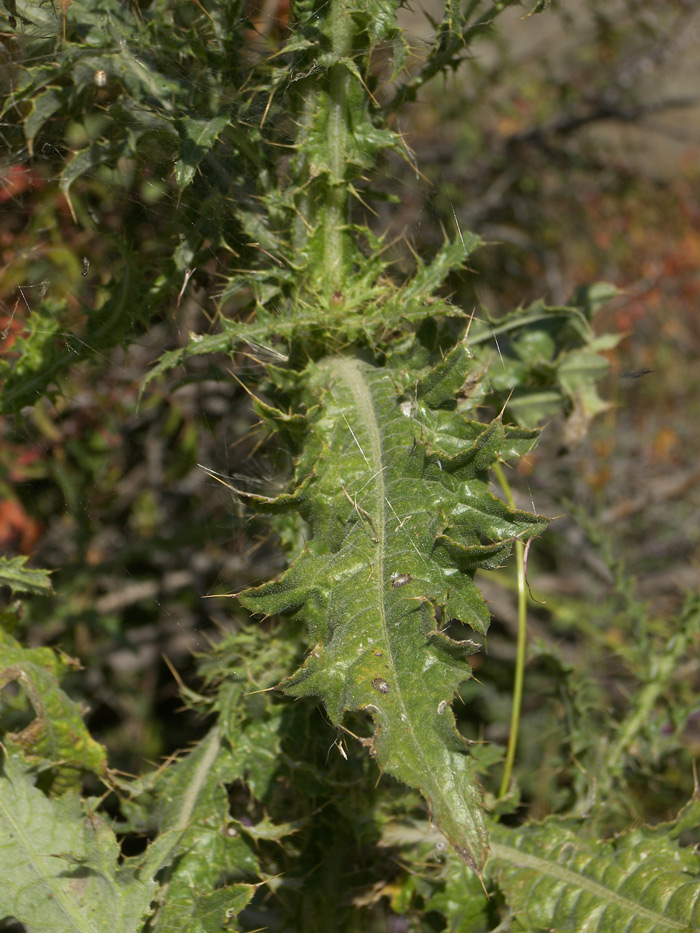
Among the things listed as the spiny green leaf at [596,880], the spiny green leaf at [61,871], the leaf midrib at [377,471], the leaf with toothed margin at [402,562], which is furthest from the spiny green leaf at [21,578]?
the spiny green leaf at [596,880]

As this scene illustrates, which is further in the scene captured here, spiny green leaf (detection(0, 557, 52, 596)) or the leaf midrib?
spiny green leaf (detection(0, 557, 52, 596))

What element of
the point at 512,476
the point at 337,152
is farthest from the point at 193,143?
the point at 512,476

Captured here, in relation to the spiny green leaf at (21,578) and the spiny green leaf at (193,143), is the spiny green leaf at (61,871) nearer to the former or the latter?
the spiny green leaf at (21,578)

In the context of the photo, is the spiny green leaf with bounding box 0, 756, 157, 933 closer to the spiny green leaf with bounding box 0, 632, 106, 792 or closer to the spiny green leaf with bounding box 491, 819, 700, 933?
the spiny green leaf with bounding box 0, 632, 106, 792

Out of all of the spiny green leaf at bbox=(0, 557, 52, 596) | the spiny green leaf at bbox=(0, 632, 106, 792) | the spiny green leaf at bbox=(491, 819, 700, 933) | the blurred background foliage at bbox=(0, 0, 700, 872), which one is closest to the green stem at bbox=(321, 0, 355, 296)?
the blurred background foliage at bbox=(0, 0, 700, 872)

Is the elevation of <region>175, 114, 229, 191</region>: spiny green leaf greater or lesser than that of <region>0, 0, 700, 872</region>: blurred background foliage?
greater

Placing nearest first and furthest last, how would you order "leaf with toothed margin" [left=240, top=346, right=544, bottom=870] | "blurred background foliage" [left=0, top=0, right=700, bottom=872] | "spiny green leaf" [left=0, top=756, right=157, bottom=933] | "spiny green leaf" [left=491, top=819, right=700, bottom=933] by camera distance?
"leaf with toothed margin" [left=240, top=346, right=544, bottom=870]
"spiny green leaf" [left=0, top=756, right=157, bottom=933]
"spiny green leaf" [left=491, top=819, right=700, bottom=933]
"blurred background foliage" [left=0, top=0, right=700, bottom=872]
